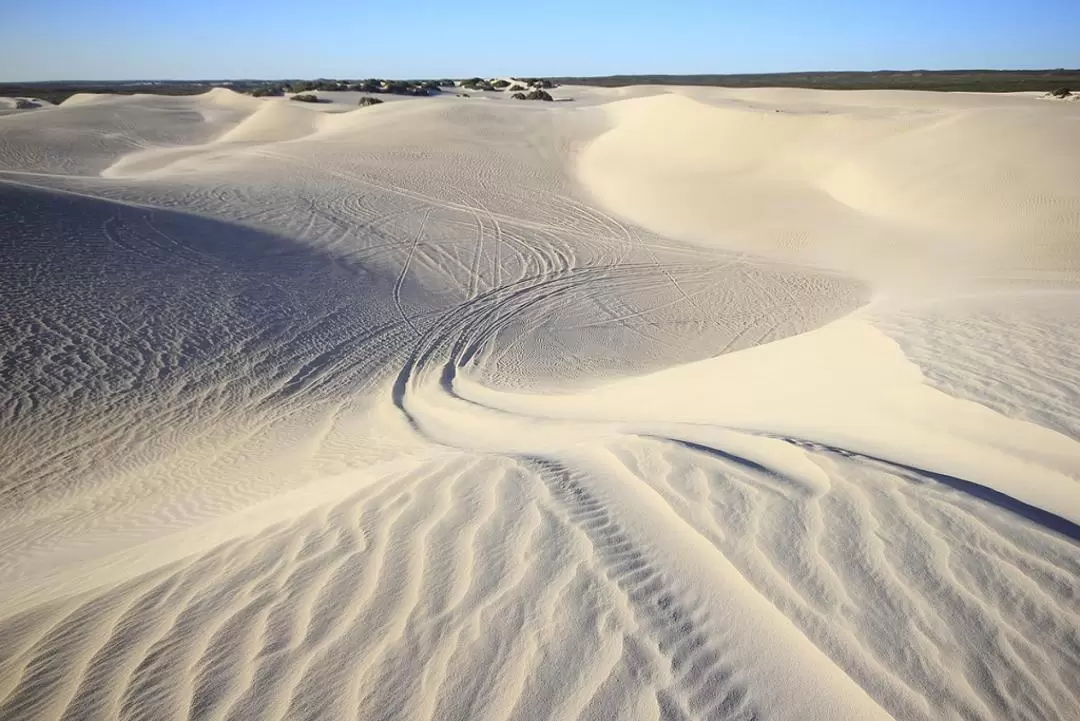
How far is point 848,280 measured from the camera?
1225cm

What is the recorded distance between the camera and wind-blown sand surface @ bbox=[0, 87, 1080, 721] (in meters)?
2.35

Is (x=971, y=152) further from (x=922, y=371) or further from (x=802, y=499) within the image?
(x=802, y=499)

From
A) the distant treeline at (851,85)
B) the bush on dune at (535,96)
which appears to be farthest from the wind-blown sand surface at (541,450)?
the distant treeline at (851,85)

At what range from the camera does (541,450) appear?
15.1 ft

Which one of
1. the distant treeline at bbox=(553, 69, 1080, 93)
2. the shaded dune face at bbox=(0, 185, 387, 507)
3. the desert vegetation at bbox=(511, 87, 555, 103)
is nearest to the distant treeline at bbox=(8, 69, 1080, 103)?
the distant treeline at bbox=(553, 69, 1080, 93)

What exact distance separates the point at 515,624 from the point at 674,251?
1236 centimetres

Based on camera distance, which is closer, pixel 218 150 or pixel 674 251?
pixel 674 251

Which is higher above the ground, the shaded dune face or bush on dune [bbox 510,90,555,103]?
bush on dune [bbox 510,90,555,103]

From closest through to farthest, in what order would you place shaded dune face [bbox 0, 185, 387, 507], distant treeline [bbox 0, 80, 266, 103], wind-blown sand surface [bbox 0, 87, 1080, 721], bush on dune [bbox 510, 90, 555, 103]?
wind-blown sand surface [bbox 0, 87, 1080, 721], shaded dune face [bbox 0, 185, 387, 507], bush on dune [bbox 510, 90, 555, 103], distant treeline [bbox 0, 80, 266, 103]

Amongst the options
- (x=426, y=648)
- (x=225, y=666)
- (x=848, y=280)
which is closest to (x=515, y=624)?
(x=426, y=648)

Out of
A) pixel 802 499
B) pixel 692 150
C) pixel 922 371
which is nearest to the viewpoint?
pixel 802 499

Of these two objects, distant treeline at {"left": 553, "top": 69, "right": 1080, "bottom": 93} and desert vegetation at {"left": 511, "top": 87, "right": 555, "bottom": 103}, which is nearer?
desert vegetation at {"left": 511, "top": 87, "right": 555, "bottom": 103}

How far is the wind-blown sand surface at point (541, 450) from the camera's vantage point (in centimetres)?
235

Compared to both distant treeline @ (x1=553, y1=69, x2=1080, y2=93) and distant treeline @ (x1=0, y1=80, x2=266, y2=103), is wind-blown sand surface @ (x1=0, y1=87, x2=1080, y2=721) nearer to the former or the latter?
distant treeline @ (x1=553, y1=69, x2=1080, y2=93)
